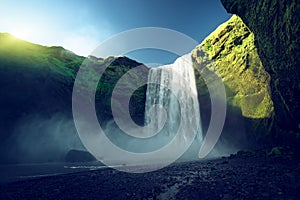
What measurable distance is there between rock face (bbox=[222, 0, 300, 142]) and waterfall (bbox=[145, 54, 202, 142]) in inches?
677

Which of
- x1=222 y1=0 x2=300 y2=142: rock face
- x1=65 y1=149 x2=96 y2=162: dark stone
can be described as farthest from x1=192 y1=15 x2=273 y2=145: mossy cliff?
x1=65 y1=149 x2=96 y2=162: dark stone

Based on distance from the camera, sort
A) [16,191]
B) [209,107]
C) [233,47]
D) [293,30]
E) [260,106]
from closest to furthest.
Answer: [16,191] → [293,30] → [260,106] → [233,47] → [209,107]

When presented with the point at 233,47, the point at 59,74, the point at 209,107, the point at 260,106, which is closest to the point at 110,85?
the point at 59,74

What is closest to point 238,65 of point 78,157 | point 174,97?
point 174,97

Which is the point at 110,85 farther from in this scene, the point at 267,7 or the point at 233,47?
the point at 267,7

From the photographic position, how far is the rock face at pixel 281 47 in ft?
50.3

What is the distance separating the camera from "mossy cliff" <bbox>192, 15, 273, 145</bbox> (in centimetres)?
2789

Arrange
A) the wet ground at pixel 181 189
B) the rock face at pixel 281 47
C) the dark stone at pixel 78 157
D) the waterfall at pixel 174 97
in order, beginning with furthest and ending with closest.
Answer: the waterfall at pixel 174 97, the dark stone at pixel 78 157, the rock face at pixel 281 47, the wet ground at pixel 181 189

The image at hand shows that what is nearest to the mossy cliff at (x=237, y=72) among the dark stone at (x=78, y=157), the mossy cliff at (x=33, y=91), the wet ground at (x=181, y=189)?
the wet ground at (x=181, y=189)

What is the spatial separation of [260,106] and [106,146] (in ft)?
102

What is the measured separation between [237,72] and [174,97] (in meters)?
→ 14.1

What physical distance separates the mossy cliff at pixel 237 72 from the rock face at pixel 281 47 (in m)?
5.12

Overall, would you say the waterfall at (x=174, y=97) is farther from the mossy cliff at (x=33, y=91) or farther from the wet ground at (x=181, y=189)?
the wet ground at (x=181, y=189)

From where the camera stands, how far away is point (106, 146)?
4353 cm
